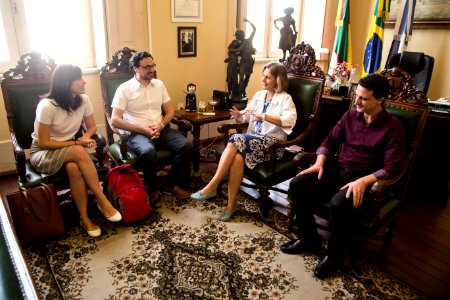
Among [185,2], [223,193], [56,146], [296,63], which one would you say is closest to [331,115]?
[296,63]

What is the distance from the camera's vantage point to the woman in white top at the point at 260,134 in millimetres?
2438

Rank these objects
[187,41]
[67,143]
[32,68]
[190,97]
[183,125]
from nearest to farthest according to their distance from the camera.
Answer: [67,143] < [32,68] < [183,125] < [190,97] < [187,41]

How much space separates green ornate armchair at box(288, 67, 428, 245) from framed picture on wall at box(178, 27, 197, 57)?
210cm

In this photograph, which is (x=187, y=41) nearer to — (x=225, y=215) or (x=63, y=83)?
(x=63, y=83)

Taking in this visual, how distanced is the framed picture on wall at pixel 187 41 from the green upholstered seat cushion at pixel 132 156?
4.80 ft

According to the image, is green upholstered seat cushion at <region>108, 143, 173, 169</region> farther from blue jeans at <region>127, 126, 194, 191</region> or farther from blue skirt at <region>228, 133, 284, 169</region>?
blue skirt at <region>228, 133, 284, 169</region>

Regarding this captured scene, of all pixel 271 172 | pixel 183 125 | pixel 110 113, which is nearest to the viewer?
pixel 271 172

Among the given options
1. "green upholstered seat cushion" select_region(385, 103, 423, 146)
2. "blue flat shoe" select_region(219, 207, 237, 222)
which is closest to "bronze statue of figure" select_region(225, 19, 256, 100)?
"blue flat shoe" select_region(219, 207, 237, 222)

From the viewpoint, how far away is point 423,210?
9.12ft

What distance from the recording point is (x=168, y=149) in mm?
2713

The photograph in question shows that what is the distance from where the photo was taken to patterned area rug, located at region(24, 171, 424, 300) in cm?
180

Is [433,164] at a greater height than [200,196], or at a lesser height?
greater

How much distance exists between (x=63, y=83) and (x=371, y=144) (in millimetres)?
1987

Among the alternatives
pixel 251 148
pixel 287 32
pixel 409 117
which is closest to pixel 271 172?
pixel 251 148
